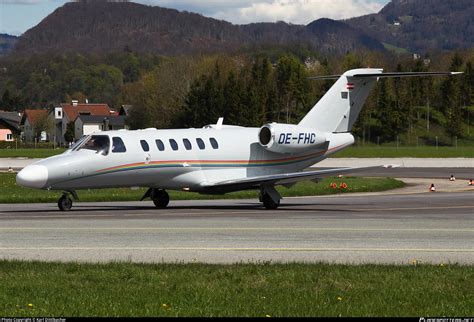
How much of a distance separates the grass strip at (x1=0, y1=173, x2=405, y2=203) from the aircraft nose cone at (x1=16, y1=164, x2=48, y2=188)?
792cm

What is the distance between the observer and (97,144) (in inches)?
1069

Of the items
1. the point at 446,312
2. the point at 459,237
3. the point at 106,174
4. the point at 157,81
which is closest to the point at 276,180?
the point at 106,174

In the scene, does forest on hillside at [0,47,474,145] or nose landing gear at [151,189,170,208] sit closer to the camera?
nose landing gear at [151,189,170,208]

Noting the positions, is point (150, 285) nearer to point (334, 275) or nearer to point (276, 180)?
point (334, 275)

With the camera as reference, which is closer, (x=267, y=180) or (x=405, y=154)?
(x=267, y=180)

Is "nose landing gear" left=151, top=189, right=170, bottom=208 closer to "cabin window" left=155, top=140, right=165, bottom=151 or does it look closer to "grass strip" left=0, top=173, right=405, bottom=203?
"cabin window" left=155, top=140, right=165, bottom=151

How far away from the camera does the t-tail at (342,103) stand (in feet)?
102

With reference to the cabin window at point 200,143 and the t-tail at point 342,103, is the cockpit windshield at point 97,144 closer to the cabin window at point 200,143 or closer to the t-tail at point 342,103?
the cabin window at point 200,143

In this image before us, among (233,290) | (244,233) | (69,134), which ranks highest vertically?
(233,290)

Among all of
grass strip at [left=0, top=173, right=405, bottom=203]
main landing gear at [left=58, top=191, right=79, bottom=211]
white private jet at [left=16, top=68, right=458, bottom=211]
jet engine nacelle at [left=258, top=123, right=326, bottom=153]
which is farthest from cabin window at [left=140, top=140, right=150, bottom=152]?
grass strip at [left=0, top=173, right=405, bottom=203]

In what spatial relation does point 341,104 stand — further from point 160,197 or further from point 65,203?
point 65,203

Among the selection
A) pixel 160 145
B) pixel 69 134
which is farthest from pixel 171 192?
pixel 69 134

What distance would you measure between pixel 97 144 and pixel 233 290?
50.4 feet

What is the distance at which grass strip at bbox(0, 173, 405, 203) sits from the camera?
113 ft
